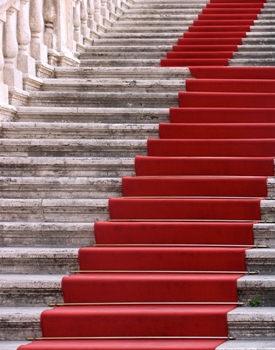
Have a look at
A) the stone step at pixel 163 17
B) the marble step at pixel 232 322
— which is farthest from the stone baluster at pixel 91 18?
the marble step at pixel 232 322

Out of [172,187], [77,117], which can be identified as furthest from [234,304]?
[77,117]

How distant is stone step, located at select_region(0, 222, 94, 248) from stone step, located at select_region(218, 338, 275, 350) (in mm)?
1057

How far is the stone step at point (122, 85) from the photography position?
5.60 metres

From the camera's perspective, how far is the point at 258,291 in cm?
373

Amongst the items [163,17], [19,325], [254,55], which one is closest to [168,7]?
[163,17]

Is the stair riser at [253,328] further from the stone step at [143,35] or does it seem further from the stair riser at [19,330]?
the stone step at [143,35]

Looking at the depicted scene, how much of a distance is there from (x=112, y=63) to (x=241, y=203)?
236 cm

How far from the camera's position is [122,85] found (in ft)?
18.4

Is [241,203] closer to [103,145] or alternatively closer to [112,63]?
[103,145]

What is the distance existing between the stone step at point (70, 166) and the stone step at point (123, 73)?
1.22 m

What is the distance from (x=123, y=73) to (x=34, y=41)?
2.27 feet

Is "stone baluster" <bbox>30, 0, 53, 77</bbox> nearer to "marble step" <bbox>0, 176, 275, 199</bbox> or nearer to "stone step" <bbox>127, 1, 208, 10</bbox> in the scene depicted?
"marble step" <bbox>0, 176, 275, 199</bbox>

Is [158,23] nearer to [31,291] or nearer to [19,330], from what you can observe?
[31,291]

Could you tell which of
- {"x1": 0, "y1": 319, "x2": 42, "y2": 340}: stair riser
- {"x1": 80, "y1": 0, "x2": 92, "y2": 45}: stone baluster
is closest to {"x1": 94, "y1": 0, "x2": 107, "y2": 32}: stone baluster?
{"x1": 80, "y1": 0, "x2": 92, "y2": 45}: stone baluster
